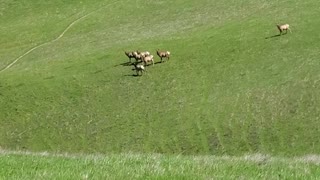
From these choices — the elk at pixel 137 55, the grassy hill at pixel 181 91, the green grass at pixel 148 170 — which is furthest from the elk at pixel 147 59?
the green grass at pixel 148 170

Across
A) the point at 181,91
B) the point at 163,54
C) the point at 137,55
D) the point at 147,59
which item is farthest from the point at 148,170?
the point at 137,55

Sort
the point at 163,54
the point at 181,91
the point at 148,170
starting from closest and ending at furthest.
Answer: the point at 148,170 < the point at 181,91 < the point at 163,54

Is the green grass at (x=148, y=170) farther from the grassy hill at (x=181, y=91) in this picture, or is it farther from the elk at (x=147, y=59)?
the elk at (x=147, y=59)

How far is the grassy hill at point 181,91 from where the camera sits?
37.5 meters

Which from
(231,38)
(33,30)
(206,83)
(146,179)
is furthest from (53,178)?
(33,30)

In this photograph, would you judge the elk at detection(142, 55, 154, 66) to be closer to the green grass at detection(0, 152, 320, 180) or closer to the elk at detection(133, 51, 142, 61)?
the elk at detection(133, 51, 142, 61)

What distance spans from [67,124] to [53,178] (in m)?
32.2

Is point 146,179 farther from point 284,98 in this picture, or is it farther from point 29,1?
point 29,1

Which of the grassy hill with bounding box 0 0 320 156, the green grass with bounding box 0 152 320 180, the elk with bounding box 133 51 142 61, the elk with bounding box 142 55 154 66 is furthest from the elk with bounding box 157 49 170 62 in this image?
the green grass with bounding box 0 152 320 180

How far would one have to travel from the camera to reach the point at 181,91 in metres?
44.9

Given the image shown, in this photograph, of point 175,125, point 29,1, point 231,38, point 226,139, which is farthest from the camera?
point 29,1

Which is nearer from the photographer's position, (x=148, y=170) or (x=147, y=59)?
(x=148, y=170)

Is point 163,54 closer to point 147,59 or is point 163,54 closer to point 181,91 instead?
point 147,59

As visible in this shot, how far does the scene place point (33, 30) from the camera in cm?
8200
